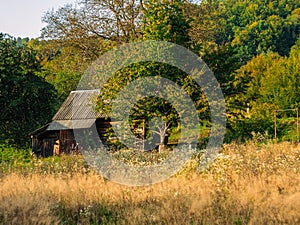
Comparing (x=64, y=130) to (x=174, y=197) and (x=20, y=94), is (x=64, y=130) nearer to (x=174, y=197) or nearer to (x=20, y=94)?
(x=20, y=94)

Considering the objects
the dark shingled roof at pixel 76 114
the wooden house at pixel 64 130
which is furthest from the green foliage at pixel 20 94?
the wooden house at pixel 64 130

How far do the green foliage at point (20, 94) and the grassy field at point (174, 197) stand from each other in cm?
1605

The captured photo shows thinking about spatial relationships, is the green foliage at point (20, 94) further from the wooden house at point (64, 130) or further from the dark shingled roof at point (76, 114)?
the wooden house at point (64, 130)

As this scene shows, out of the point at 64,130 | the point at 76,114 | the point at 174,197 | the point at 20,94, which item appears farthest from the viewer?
the point at 76,114

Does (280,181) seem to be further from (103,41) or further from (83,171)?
(103,41)

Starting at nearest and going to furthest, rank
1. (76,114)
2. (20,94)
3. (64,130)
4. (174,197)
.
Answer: (174,197) < (20,94) < (64,130) < (76,114)

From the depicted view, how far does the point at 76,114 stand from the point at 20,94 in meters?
3.96

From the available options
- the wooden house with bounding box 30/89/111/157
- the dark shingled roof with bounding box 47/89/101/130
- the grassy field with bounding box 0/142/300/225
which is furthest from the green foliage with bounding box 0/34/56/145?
the grassy field with bounding box 0/142/300/225

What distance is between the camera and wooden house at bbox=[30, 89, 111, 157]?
2722 cm

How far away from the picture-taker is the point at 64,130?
28344mm

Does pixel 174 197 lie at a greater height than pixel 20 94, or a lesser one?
lesser

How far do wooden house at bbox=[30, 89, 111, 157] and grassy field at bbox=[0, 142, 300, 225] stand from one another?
1503 cm

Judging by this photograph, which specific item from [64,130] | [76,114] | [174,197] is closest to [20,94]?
[64,130]

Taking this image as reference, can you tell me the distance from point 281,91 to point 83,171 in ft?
81.5
